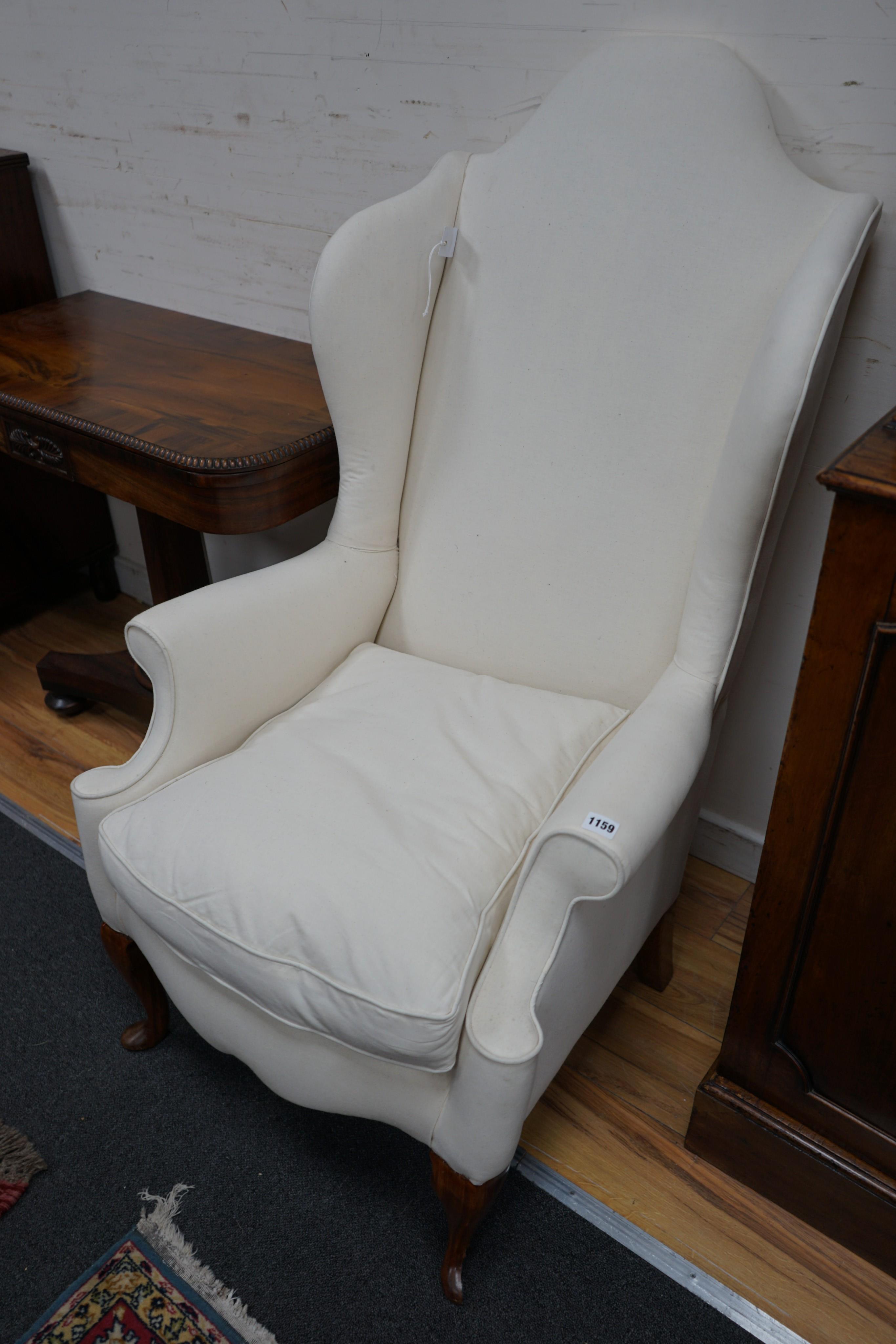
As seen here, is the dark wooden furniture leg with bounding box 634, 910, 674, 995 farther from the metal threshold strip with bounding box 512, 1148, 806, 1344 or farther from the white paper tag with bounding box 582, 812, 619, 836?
the white paper tag with bounding box 582, 812, 619, 836

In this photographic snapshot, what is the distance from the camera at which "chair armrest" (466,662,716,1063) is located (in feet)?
2.67

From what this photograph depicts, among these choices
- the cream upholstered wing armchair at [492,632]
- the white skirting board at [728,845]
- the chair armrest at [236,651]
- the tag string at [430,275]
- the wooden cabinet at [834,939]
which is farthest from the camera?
the white skirting board at [728,845]

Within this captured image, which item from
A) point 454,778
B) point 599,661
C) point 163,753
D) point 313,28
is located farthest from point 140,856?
point 313,28

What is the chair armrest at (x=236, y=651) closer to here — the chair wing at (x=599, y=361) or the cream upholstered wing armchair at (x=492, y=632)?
the cream upholstered wing armchair at (x=492, y=632)

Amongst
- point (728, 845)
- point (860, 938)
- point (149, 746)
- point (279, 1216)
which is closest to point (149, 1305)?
point (279, 1216)

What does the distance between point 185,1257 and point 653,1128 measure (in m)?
0.58

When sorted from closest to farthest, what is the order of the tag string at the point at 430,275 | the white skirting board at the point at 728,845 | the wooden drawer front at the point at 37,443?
the tag string at the point at 430,275 → the wooden drawer front at the point at 37,443 → the white skirting board at the point at 728,845

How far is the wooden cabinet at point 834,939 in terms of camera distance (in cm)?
77

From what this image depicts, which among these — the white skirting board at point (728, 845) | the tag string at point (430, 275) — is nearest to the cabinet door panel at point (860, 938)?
the white skirting board at point (728, 845)

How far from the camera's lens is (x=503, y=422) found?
123 centimetres

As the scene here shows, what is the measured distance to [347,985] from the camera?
0.85 meters

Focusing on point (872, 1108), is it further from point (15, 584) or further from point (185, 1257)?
point (15, 584)

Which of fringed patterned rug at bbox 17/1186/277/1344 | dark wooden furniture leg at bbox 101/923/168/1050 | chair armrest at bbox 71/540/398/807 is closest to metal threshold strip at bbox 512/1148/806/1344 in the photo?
fringed patterned rug at bbox 17/1186/277/1344

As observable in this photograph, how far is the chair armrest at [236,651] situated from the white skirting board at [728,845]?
69cm
